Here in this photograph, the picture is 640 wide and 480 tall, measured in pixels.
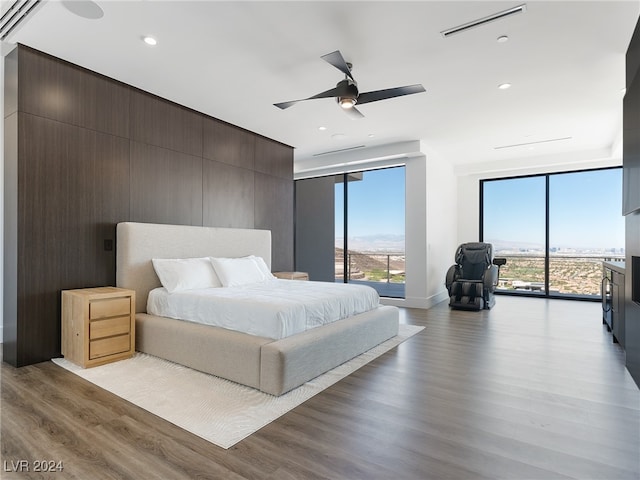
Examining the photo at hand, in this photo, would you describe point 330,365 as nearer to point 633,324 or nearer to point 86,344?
point 86,344

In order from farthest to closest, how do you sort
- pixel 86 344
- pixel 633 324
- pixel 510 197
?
pixel 510 197 < pixel 86 344 < pixel 633 324

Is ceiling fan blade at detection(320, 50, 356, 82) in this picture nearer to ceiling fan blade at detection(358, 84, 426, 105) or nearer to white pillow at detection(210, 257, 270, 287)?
ceiling fan blade at detection(358, 84, 426, 105)

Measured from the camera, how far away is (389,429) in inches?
84.5

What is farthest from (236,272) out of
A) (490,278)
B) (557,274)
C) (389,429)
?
(557,274)

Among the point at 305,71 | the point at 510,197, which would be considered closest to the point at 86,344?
the point at 305,71

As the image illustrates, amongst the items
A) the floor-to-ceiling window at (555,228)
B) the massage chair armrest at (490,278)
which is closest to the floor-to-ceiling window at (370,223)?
the massage chair armrest at (490,278)

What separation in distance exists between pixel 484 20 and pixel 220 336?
10.6 feet

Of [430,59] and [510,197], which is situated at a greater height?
[430,59]

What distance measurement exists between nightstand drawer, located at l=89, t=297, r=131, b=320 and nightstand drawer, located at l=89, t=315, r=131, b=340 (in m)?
0.05

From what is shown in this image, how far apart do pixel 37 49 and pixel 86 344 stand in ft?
8.83

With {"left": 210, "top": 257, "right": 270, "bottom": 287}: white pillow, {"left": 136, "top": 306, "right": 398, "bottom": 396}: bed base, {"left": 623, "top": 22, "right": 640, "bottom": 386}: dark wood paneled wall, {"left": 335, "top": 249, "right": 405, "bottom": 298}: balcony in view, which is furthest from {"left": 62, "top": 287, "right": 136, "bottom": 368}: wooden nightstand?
{"left": 335, "top": 249, "right": 405, "bottom": 298}: balcony

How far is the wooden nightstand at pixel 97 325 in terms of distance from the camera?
3.15 meters

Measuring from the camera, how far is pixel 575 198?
279 inches

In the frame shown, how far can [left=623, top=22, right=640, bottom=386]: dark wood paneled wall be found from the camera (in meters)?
2.71
